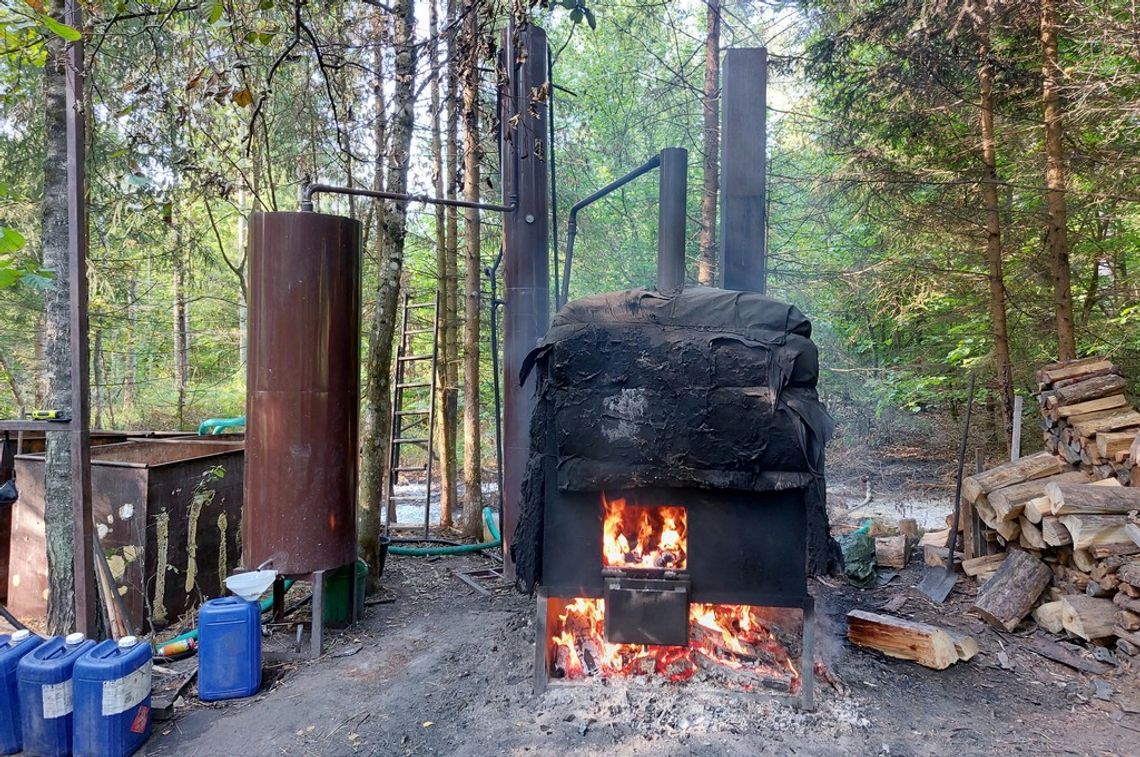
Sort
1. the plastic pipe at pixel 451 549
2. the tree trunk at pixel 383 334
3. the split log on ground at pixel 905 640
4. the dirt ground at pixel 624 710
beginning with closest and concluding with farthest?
the dirt ground at pixel 624 710 → the split log on ground at pixel 905 640 → the tree trunk at pixel 383 334 → the plastic pipe at pixel 451 549

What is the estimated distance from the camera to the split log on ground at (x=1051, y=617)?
4.08 metres

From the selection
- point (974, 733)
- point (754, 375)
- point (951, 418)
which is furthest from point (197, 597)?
point (951, 418)

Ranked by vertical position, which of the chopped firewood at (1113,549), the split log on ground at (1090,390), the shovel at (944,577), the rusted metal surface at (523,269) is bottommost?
the shovel at (944,577)

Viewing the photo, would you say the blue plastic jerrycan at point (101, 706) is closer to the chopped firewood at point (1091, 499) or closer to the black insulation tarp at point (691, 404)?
the black insulation tarp at point (691, 404)

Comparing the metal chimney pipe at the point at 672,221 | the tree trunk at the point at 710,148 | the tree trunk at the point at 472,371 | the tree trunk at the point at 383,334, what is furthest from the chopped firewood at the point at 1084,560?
the tree trunk at the point at 472,371

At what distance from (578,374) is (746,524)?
1.19 metres

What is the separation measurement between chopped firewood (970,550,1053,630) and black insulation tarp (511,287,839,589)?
215cm

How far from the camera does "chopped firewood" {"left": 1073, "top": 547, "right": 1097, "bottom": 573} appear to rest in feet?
13.2

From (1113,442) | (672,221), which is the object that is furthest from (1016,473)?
(672,221)

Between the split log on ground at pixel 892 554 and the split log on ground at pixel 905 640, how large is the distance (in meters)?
1.86

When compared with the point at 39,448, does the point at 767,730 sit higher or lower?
lower

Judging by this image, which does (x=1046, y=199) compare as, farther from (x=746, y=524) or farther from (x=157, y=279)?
(x=157, y=279)

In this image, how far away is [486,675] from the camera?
11.7 feet

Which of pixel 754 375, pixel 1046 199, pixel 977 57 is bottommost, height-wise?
pixel 754 375
